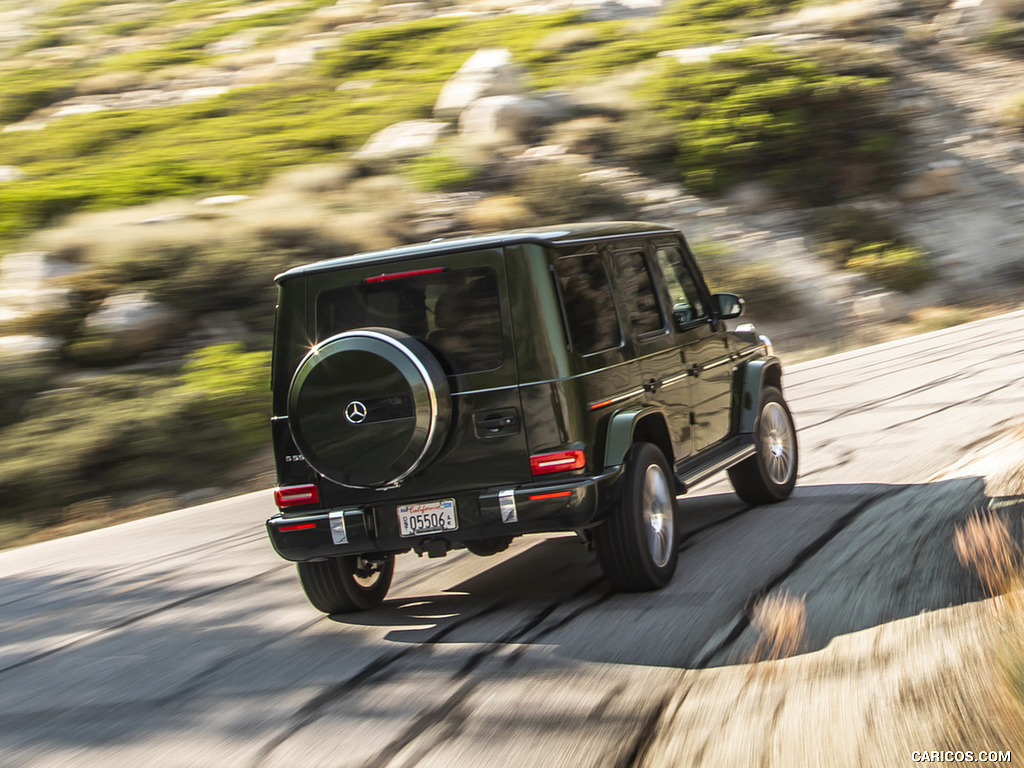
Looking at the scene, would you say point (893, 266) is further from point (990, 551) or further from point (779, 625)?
point (779, 625)

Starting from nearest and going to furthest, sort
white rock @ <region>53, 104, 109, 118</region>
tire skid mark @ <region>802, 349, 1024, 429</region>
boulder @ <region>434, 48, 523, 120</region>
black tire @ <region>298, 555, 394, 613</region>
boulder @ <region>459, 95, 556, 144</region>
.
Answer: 1. black tire @ <region>298, 555, 394, 613</region>
2. tire skid mark @ <region>802, 349, 1024, 429</region>
3. boulder @ <region>459, 95, 556, 144</region>
4. boulder @ <region>434, 48, 523, 120</region>
5. white rock @ <region>53, 104, 109, 118</region>

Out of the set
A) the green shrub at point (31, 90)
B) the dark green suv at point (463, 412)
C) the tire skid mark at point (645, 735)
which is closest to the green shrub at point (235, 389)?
the dark green suv at point (463, 412)

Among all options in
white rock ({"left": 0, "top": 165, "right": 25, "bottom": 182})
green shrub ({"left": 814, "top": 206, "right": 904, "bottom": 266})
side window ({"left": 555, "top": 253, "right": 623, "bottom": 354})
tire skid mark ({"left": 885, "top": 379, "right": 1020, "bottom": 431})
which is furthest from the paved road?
white rock ({"left": 0, "top": 165, "right": 25, "bottom": 182})

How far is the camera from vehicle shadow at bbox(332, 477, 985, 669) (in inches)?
199

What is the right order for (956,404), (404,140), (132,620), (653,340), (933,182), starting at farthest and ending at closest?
(933,182) < (404,140) < (956,404) < (132,620) < (653,340)

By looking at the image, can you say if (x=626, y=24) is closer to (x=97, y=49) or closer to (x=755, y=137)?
(x=755, y=137)

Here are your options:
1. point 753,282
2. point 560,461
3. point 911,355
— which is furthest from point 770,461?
point 753,282

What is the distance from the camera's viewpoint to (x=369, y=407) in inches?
219

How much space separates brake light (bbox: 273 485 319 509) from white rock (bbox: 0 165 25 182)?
63.5 ft

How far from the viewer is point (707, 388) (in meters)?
7.22

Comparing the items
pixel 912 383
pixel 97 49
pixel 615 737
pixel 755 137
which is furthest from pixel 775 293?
pixel 97 49

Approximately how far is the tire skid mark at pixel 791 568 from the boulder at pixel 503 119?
19099mm

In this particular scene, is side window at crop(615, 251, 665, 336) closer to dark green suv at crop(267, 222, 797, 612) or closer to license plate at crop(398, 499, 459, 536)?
dark green suv at crop(267, 222, 797, 612)

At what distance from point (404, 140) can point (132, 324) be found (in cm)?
1230
